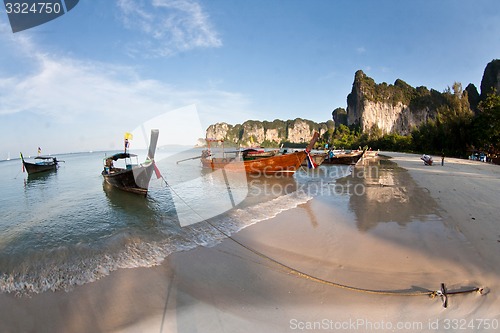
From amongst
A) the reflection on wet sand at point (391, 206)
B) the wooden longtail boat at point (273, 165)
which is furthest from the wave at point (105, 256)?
the wooden longtail boat at point (273, 165)

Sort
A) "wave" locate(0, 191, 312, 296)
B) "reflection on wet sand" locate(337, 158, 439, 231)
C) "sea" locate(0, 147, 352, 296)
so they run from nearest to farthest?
1. "wave" locate(0, 191, 312, 296)
2. "sea" locate(0, 147, 352, 296)
3. "reflection on wet sand" locate(337, 158, 439, 231)

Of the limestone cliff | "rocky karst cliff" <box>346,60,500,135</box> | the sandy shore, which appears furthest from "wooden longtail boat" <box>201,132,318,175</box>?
the limestone cliff

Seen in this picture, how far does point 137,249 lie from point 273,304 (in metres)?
4.20

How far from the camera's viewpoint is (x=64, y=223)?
30.1ft

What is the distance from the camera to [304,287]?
4.08 metres

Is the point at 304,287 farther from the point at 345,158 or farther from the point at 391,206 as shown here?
the point at 345,158

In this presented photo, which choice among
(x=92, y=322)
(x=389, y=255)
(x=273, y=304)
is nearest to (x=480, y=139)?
(x=389, y=255)

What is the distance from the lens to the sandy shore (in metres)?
3.22

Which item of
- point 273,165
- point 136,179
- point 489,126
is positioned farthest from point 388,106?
point 136,179

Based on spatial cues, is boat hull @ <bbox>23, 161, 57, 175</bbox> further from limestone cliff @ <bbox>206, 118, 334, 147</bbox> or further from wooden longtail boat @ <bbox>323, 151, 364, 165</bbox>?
limestone cliff @ <bbox>206, 118, 334, 147</bbox>

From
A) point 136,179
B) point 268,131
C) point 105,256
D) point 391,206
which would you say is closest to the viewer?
point 105,256

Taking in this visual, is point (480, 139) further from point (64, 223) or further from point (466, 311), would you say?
point (64, 223)

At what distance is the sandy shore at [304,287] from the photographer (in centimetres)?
322

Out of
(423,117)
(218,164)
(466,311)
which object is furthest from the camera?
(423,117)
